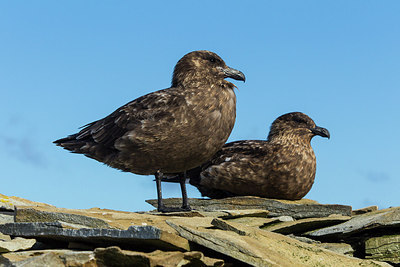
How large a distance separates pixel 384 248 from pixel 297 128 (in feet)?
12.1

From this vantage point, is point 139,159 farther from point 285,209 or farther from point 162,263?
point 162,263

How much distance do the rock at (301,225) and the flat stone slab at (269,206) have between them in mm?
732

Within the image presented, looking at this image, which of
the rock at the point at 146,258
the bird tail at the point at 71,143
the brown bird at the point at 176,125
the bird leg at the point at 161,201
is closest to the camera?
the rock at the point at 146,258

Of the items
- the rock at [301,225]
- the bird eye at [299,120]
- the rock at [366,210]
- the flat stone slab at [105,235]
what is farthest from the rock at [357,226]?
the bird eye at [299,120]

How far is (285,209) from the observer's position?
862cm

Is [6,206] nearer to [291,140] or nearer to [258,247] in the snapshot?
[258,247]

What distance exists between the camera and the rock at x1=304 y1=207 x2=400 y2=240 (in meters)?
6.82

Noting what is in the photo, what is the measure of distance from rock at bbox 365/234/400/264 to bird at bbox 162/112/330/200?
2.65m

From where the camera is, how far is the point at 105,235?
501cm

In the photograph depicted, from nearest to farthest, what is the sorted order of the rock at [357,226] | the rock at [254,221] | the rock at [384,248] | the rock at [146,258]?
the rock at [146,258] < the rock at [384,248] < the rock at [357,226] < the rock at [254,221]

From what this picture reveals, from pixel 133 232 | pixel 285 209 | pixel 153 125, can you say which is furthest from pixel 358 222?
pixel 133 232

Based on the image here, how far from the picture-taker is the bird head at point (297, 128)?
33.0 feet

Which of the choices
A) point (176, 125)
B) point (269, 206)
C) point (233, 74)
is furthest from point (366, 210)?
point (176, 125)

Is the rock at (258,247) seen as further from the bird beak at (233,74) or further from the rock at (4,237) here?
the bird beak at (233,74)
